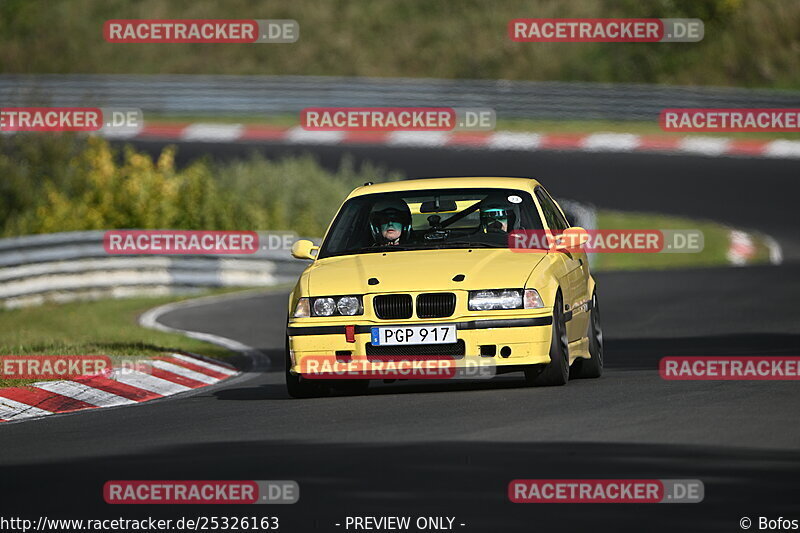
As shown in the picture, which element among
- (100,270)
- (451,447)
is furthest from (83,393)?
(100,270)

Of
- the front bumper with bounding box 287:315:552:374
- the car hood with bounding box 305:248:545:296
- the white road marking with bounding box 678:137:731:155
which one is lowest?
the front bumper with bounding box 287:315:552:374

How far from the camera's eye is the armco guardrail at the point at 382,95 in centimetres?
3794

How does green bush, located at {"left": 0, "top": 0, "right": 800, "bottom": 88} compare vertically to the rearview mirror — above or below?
above

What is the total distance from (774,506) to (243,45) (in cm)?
4549

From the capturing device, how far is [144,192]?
26.8 m

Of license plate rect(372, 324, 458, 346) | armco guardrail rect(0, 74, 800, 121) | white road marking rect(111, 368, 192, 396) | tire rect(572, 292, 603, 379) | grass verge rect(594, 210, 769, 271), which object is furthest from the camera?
armco guardrail rect(0, 74, 800, 121)

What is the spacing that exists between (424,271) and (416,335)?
1.63 feet

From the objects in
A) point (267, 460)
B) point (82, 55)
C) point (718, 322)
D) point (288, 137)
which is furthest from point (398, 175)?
point (267, 460)

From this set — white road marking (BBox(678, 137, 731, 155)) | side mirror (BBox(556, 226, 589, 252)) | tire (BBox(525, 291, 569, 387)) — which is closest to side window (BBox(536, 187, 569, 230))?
side mirror (BBox(556, 226, 589, 252))

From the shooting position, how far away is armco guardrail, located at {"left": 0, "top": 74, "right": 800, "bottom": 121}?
124ft

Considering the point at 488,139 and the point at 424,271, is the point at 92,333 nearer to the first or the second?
the point at 424,271

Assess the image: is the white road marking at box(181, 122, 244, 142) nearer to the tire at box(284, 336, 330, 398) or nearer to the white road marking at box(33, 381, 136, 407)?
the white road marking at box(33, 381, 136, 407)

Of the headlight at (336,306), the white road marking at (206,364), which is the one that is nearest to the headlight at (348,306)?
the headlight at (336,306)

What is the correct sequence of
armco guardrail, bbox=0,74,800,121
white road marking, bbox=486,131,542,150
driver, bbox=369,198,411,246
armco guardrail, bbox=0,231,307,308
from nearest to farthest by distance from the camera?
driver, bbox=369,198,411,246 < armco guardrail, bbox=0,231,307,308 < white road marking, bbox=486,131,542,150 < armco guardrail, bbox=0,74,800,121
